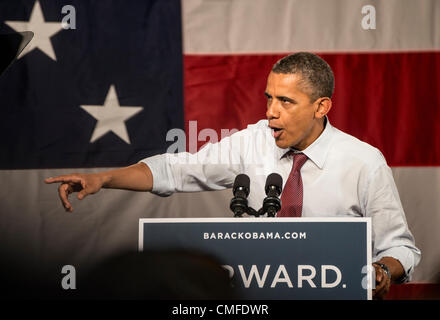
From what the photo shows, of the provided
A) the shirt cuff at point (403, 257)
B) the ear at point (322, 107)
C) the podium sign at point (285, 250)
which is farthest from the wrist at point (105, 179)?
the shirt cuff at point (403, 257)

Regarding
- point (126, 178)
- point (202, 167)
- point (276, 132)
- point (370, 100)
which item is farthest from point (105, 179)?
point (370, 100)

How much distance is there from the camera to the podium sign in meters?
1.34

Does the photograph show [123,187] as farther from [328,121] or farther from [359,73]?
[359,73]

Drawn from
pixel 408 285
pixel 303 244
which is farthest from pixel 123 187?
pixel 408 285

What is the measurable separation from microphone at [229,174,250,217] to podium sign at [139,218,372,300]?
27 mm

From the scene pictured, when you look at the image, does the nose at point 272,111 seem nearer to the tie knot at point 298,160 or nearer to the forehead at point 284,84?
the forehead at point 284,84

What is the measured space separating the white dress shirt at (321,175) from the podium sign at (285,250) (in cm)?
51

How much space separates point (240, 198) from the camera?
1395 mm

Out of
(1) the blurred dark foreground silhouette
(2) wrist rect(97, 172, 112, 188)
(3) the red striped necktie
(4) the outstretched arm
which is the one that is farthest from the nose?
(1) the blurred dark foreground silhouette

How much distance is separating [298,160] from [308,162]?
4cm

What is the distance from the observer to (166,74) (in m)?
2.23

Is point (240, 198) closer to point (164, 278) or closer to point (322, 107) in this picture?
point (164, 278)

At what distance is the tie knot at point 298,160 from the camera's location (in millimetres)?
2006

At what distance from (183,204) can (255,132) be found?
423 mm
